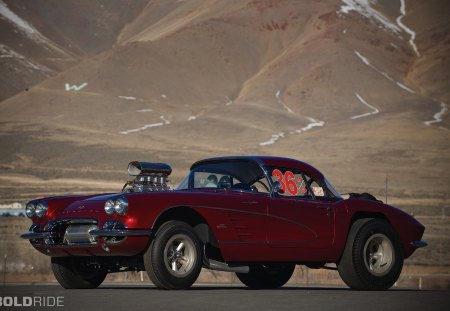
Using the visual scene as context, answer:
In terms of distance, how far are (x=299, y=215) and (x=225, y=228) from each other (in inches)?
47.6

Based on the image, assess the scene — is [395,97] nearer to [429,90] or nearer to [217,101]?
[429,90]

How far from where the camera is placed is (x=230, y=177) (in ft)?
41.7

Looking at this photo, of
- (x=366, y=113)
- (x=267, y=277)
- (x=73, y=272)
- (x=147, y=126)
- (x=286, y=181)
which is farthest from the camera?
(x=366, y=113)

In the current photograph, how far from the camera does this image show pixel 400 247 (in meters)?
13.4

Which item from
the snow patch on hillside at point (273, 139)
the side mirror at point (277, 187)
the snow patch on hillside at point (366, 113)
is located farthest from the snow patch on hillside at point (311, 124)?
the side mirror at point (277, 187)

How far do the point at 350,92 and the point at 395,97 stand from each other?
7.97 meters

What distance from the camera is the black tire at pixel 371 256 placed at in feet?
42.3

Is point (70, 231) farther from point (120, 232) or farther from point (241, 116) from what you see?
point (241, 116)

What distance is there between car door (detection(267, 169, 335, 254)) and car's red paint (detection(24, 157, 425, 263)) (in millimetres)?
12

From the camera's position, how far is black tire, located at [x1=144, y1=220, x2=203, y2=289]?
36.7 ft

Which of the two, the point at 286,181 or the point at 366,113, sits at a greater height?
the point at 366,113

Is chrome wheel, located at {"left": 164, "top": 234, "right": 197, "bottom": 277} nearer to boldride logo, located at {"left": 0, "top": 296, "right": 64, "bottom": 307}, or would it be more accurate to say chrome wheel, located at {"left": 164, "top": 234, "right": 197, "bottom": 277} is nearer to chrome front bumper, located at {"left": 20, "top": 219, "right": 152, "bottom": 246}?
chrome front bumper, located at {"left": 20, "top": 219, "right": 152, "bottom": 246}

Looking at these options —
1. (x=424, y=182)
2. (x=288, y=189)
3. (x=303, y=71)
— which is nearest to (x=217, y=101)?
(x=303, y=71)

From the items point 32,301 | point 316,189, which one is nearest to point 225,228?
point 316,189
